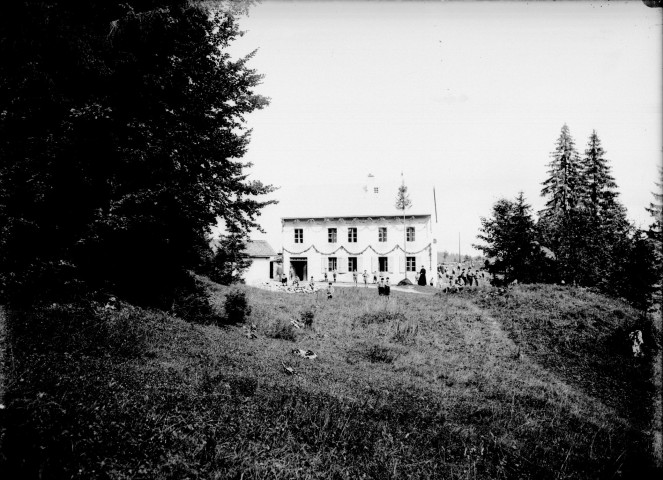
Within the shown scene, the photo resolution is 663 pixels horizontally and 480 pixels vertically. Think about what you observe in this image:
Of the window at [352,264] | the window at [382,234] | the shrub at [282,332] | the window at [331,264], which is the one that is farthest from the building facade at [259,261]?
the shrub at [282,332]

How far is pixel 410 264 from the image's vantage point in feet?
111

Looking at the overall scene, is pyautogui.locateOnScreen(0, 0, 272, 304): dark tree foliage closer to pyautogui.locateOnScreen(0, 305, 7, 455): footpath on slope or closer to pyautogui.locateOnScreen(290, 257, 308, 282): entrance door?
pyautogui.locateOnScreen(0, 305, 7, 455): footpath on slope

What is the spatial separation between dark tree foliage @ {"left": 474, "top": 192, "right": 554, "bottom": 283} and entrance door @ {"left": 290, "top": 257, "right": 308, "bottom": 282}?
1832 centimetres

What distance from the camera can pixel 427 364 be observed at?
1131 centimetres

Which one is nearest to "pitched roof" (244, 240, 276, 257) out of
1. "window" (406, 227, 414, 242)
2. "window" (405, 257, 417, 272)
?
"window" (405, 257, 417, 272)

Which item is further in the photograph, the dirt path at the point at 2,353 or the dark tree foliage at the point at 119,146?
the dark tree foliage at the point at 119,146

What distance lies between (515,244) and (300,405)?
67.7 ft

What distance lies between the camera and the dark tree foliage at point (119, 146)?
7.64m

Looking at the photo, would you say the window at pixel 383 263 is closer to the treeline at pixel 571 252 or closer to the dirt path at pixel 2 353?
the treeline at pixel 571 252

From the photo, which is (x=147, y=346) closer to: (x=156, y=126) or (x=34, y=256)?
(x=34, y=256)

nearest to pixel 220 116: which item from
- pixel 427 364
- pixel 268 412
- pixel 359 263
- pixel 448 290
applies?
pixel 268 412

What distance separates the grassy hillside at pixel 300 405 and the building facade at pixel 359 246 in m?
20.2

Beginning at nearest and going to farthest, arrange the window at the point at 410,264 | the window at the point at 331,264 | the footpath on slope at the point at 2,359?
the footpath on slope at the point at 2,359 → the window at the point at 410,264 → the window at the point at 331,264

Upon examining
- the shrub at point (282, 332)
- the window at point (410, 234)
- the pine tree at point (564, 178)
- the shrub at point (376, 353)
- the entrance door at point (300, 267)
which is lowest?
the shrub at point (376, 353)
